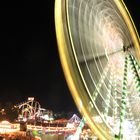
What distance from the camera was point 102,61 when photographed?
976cm

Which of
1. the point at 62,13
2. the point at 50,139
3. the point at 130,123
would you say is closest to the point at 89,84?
the point at 62,13

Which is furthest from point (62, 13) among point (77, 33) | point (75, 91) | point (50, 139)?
point (50, 139)

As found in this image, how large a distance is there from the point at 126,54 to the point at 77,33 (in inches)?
60.1

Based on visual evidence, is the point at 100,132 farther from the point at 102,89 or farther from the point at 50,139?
the point at 50,139

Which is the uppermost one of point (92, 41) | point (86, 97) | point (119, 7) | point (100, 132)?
point (119, 7)

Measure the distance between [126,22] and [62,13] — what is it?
2336 millimetres

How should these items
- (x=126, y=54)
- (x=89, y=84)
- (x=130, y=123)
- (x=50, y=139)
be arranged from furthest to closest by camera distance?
(x=50, y=139) → (x=130, y=123) → (x=126, y=54) → (x=89, y=84)

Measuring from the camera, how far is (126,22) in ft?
30.4

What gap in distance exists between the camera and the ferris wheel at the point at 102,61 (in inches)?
297

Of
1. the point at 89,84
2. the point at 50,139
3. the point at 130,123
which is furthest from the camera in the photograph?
the point at 50,139

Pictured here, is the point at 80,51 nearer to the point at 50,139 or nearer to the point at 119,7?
the point at 119,7

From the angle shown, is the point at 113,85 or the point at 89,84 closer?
the point at 89,84

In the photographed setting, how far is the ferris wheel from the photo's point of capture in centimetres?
755

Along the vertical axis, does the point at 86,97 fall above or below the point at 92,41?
below
